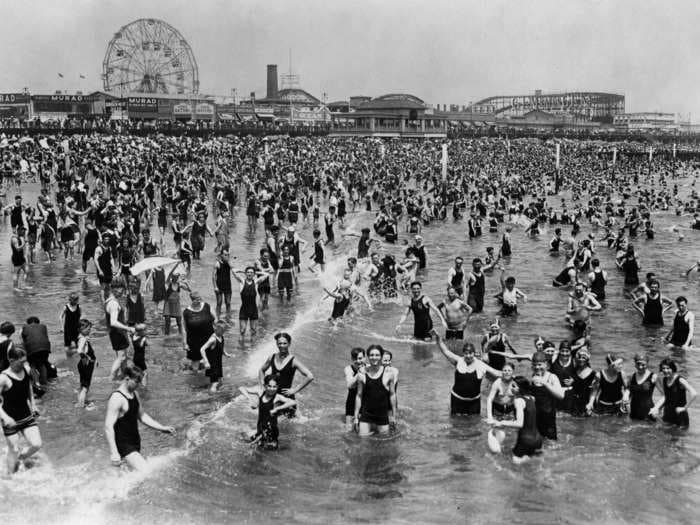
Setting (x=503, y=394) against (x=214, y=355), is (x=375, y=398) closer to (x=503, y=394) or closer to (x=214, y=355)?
(x=503, y=394)

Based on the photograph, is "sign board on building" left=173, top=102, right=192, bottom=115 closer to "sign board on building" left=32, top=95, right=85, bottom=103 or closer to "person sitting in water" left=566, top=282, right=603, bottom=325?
"sign board on building" left=32, top=95, right=85, bottom=103

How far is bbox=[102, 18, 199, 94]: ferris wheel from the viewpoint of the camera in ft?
249

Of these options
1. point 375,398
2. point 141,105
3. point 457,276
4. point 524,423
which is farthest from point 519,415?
point 141,105

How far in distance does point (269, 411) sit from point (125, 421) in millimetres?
1481

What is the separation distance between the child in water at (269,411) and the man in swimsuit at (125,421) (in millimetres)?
1055

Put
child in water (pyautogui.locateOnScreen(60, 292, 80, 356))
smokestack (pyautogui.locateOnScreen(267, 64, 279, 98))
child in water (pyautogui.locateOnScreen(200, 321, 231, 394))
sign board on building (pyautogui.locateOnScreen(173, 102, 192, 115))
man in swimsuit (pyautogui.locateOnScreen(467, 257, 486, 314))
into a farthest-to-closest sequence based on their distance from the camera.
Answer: smokestack (pyautogui.locateOnScreen(267, 64, 279, 98)) → sign board on building (pyautogui.locateOnScreen(173, 102, 192, 115)) → man in swimsuit (pyautogui.locateOnScreen(467, 257, 486, 314)) → child in water (pyautogui.locateOnScreen(60, 292, 80, 356)) → child in water (pyautogui.locateOnScreen(200, 321, 231, 394))

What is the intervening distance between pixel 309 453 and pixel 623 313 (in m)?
9.59

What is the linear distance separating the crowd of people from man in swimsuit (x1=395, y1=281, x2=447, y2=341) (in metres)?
0.02

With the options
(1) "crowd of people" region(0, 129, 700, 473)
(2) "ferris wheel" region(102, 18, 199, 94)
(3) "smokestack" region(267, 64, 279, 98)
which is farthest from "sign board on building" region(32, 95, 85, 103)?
(3) "smokestack" region(267, 64, 279, 98)

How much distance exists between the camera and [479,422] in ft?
27.6

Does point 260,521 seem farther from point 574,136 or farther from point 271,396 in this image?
point 574,136

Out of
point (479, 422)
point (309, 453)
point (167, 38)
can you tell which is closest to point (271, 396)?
point (309, 453)

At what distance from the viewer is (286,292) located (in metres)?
14.7

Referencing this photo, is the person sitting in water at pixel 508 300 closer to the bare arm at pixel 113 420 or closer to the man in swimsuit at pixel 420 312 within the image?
the man in swimsuit at pixel 420 312
